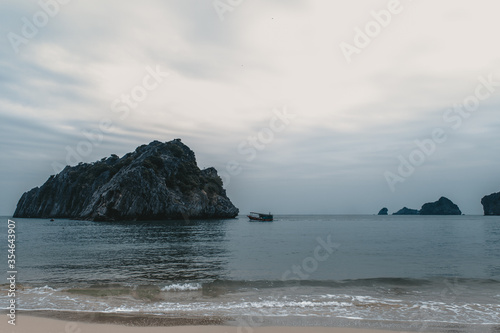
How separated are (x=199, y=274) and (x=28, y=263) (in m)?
17.8

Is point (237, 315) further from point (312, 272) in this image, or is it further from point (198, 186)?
point (198, 186)

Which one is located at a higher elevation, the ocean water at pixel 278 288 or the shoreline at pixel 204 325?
the shoreline at pixel 204 325

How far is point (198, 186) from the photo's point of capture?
516 feet

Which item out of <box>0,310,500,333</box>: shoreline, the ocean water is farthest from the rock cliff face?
<box>0,310,500,333</box>: shoreline

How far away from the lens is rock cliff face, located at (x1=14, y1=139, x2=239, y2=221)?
12500cm

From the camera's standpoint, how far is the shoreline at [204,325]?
1123 cm

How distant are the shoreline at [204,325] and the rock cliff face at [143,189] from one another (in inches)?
4671

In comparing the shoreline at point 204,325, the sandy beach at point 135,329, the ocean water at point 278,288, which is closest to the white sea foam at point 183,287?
the ocean water at point 278,288

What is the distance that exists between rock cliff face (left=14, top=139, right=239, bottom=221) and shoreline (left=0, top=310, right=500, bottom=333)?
118648 mm

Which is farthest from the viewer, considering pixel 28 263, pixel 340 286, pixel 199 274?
pixel 28 263

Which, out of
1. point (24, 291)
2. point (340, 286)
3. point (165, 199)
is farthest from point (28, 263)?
point (165, 199)

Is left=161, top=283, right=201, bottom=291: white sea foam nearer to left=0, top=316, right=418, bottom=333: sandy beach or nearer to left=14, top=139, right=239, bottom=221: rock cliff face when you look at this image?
left=0, top=316, right=418, bottom=333: sandy beach

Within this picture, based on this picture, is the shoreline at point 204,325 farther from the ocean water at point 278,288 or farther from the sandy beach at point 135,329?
the ocean water at point 278,288

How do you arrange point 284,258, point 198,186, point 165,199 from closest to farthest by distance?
1. point 284,258
2. point 165,199
3. point 198,186
